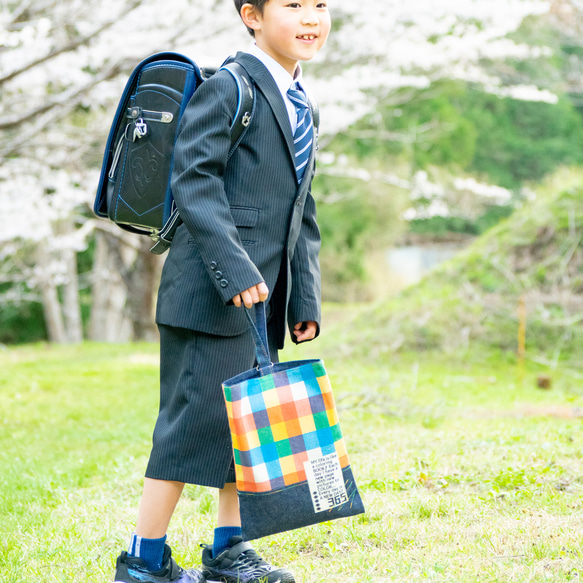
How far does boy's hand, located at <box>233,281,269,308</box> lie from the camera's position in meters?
2.04

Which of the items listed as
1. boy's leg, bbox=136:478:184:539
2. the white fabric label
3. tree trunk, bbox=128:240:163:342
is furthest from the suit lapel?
tree trunk, bbox=128:240:163:342

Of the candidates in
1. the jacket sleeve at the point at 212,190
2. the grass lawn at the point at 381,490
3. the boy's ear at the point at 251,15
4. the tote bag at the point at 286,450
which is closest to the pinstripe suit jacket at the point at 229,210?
the jacket sleeve at the point at 212,190

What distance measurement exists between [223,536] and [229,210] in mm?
998

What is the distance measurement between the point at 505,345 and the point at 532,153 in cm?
2314

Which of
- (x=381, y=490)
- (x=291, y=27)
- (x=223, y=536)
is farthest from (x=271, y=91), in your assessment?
(x=381, y=490)

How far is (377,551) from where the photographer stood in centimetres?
235

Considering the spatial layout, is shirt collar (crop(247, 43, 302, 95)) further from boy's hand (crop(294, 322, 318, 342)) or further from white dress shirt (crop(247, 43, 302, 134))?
boy's hand (crop(294, 322, 318, 342))

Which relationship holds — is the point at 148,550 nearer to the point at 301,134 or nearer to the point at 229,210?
the point at 229,210

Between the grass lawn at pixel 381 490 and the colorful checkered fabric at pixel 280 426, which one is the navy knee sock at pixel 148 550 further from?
the colorful checkered fabric at pixel 280 426

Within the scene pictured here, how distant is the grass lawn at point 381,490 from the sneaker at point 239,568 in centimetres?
9

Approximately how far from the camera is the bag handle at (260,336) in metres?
2.07

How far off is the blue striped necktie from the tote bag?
0.63 meters

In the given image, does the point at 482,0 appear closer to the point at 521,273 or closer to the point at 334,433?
the point at 521,273

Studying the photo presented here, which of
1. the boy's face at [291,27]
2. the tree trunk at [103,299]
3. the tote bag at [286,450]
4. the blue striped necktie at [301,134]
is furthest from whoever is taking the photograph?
the tree trunk at [103,299]
